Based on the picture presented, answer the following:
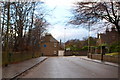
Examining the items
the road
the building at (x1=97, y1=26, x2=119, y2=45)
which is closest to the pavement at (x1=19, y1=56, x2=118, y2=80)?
the road

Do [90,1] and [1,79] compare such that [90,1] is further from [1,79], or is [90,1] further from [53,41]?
[53,41]

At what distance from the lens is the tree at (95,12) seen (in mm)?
24359

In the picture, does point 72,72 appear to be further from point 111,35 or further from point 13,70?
point 111,35

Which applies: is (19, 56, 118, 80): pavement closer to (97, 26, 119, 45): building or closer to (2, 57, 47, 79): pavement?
(2, 57, 47, 79): pavement

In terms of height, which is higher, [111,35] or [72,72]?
[111,35]

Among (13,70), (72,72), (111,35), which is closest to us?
(72,72)

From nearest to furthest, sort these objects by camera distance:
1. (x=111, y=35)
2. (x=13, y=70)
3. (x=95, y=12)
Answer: (x=13, y=70) → (x=95, y=12) → (x=111, y=35)

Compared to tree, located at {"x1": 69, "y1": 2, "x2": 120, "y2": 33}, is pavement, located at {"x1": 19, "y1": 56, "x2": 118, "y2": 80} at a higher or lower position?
lower

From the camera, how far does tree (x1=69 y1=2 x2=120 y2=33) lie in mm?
24359

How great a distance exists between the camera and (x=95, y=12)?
2511cm

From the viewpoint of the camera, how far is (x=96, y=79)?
1225 centimetres

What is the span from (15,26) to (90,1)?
12617 millimetres

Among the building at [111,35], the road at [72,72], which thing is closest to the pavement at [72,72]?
the road at [72,72]

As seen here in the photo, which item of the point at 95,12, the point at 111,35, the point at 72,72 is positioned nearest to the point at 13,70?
the point at 72,72
